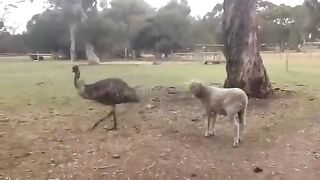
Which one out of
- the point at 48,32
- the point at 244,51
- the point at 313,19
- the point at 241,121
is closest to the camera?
the point at 241,121

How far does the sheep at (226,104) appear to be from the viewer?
9070 millimetres

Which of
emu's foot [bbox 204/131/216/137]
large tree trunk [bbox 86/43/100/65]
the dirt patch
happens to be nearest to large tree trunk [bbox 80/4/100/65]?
large tree trunk [bbox 86/43/100/65]

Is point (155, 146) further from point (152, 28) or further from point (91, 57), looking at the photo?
point (152, 28)

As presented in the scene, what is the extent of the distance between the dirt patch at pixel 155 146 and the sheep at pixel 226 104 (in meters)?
0.28

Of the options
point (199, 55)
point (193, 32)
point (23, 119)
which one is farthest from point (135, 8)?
point (23, 119)

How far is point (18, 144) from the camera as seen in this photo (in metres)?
9.27

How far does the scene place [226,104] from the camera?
912 cm

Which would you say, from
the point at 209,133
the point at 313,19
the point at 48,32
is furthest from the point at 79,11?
the point at 209,133

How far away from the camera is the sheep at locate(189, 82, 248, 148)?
9.07 metres

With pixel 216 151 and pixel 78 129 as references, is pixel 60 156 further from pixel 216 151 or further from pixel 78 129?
pixel 216 151

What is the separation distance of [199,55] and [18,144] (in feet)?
128

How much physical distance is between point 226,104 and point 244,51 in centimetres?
556

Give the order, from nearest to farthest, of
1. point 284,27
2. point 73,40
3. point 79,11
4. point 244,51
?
1. point 244,51
2. point 79,11
3. point 73,40
4. point 284,27

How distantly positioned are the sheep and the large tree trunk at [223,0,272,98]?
4832mm
